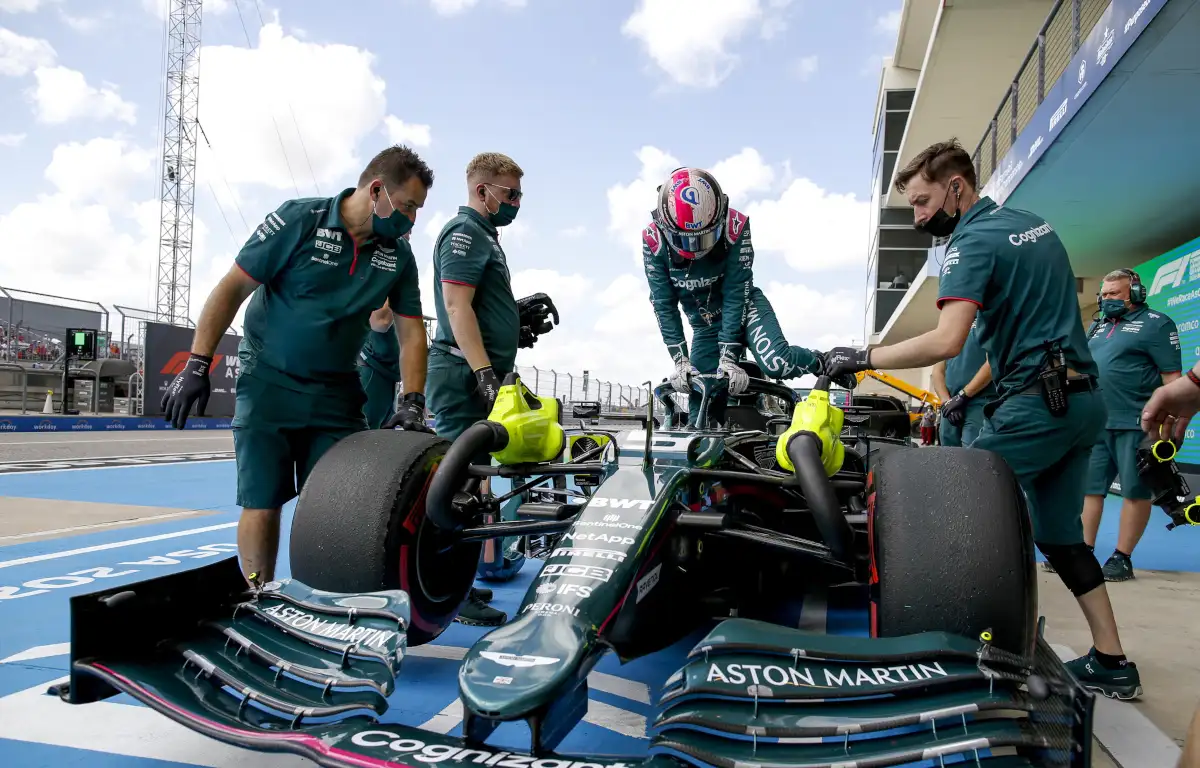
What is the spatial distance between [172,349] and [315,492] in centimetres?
1585

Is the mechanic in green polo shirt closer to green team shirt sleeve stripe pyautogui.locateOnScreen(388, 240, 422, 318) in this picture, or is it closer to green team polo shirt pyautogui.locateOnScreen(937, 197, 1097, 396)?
green team polo shirt pyautogui.locateOnScreen(937, 197, 1097, 396)

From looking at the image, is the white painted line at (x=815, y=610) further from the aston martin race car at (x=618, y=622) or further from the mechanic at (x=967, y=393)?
the mechanic at (x=967, y=393)

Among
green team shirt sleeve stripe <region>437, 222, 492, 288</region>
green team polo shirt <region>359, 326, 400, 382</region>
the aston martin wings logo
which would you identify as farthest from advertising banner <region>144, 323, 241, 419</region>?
the aston martin wings logo

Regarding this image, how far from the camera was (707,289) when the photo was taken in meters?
5.01

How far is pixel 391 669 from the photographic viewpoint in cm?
173

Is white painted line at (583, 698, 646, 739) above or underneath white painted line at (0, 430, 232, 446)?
underneath

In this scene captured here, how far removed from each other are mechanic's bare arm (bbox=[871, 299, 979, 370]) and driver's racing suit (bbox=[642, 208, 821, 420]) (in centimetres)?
163

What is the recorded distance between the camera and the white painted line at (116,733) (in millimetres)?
1877

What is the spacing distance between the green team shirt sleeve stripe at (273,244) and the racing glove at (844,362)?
6.51 feet

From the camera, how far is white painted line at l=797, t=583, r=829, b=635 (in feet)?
11.1

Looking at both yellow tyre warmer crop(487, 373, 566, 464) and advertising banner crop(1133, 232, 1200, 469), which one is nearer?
yellow tyre warmer crop(487, 373, 566, 464)

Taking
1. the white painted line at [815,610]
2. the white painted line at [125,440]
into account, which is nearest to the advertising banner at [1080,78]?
the white painted line at [815,610]

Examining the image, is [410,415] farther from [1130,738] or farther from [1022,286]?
[1130,738]

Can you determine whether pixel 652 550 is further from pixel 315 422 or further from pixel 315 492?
pixel 315 422
